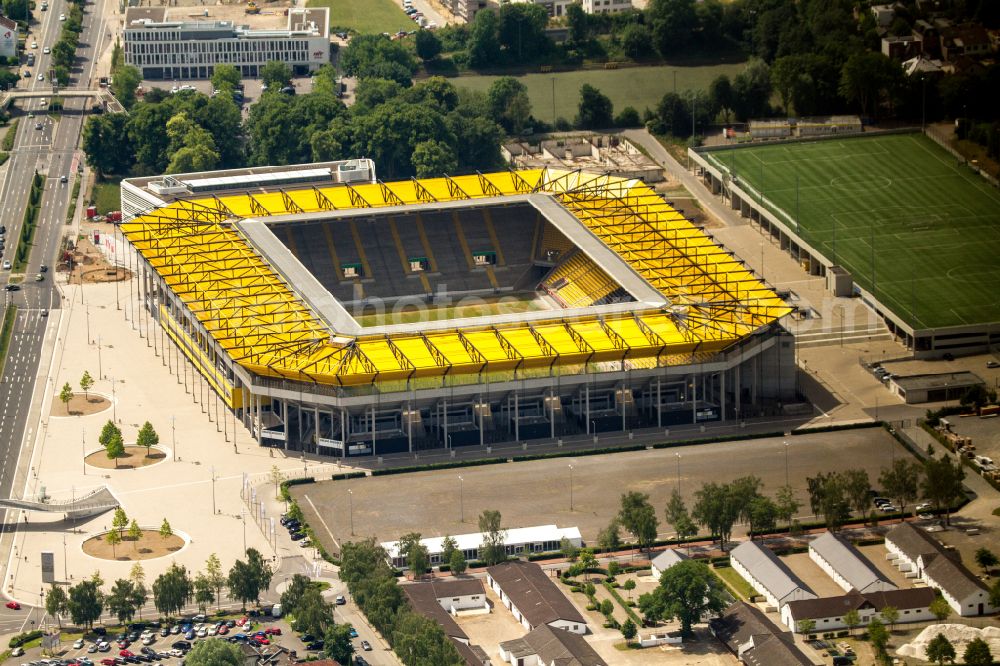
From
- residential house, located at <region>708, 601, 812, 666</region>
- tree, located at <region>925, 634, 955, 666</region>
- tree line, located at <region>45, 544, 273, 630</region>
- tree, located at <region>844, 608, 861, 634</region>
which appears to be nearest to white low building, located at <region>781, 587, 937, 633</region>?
tree, located at <region>844, 608, 861, 634</region>

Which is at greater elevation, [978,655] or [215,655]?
[215,655]

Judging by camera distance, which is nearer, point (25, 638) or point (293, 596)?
point (25, 638)

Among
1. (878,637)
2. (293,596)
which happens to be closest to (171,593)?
(293,596)

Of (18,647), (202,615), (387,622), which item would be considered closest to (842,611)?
(387,622)

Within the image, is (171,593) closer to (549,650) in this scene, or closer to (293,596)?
(293,596)

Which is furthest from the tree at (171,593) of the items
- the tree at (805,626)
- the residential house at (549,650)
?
the tree at (805,626)

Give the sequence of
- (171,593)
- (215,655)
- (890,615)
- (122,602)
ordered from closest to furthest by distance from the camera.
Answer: (215,655) → (890,615) → (122,602) → (171,593)
